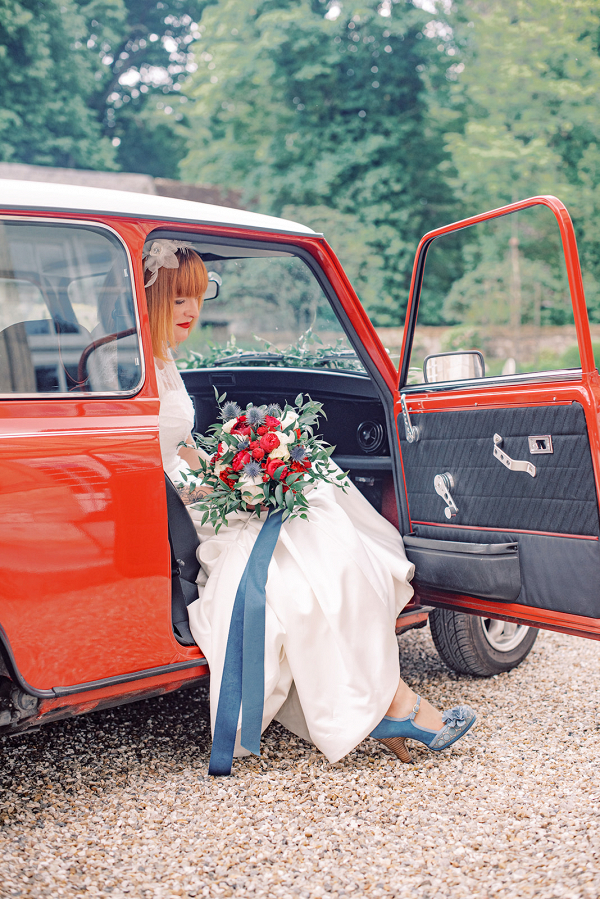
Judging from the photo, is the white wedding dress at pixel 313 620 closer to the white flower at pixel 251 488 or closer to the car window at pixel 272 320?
the white flower at pixel 251 488

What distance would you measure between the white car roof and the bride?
0.91ft

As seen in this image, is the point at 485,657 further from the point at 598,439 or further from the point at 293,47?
the point at 293,47

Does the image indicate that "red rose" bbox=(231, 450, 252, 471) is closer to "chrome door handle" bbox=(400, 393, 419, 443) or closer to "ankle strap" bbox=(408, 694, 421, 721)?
"chrome door handle" bbox=(400, 393, 419, 443)

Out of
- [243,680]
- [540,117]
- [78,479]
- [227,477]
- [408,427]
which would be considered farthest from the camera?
[540,117]

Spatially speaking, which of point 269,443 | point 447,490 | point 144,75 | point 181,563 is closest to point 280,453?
point 269,443

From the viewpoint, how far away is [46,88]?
21.5 m

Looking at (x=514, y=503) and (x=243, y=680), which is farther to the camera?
(x=514, y=503)

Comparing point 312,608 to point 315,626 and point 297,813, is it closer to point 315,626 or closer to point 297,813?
point 315,626

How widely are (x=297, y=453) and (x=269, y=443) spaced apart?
13cm

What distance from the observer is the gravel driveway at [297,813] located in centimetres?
213

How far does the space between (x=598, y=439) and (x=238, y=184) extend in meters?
20.9

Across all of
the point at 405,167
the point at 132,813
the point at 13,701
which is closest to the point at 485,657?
the point at 132,813

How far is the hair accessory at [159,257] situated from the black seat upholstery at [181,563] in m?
0.89

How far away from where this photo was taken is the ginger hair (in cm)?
298
